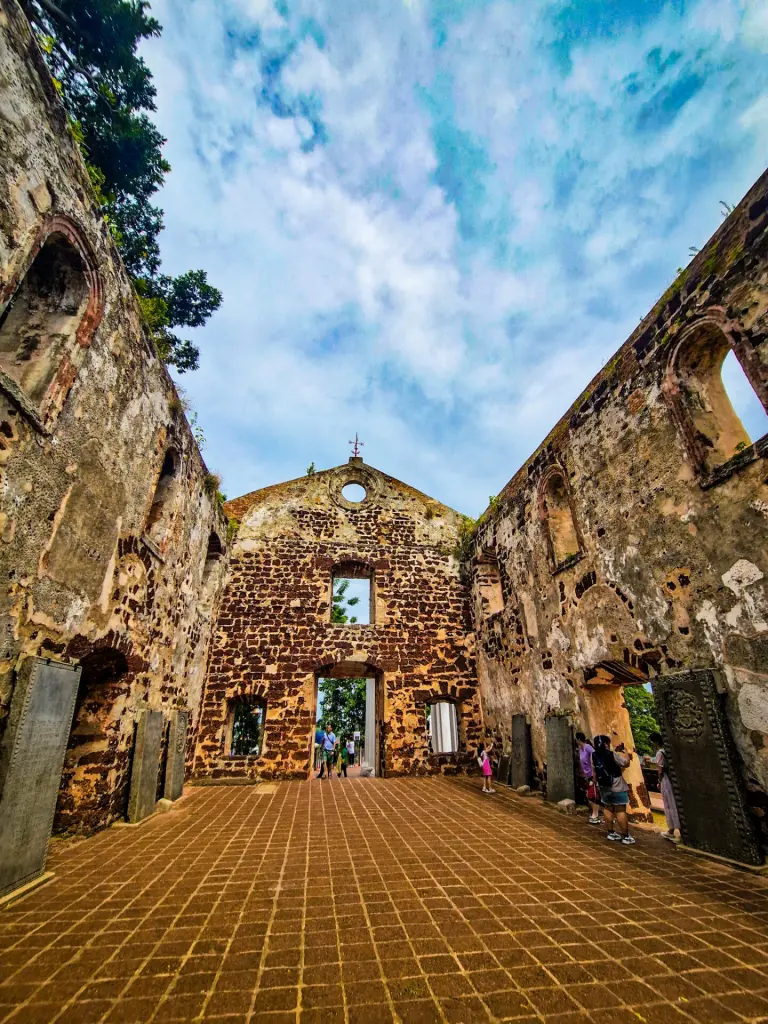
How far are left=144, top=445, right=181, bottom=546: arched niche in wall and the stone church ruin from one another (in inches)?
1.4

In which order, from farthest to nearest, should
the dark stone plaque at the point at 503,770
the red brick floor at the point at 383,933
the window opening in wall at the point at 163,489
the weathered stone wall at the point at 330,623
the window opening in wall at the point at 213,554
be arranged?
the window opening in wall at the point at 213,554 < the weathered stone wall at the point at 330,623 < the dark stone plaque at the point at 503,770 < the window opening in wall at the point at 163,489 < the red brick floor at the point at 383,933

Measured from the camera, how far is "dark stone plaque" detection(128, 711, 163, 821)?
5969 millimetres

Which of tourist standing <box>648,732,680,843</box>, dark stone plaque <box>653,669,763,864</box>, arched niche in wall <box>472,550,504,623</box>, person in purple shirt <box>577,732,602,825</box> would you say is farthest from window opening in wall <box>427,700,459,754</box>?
dark stone plaque <box>653,669,763,864</box>

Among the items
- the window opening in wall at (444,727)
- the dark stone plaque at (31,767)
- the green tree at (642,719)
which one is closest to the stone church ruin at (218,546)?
the dark stone plaque at (31,767)

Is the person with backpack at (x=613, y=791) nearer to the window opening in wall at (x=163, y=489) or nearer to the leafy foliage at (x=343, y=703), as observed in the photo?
the window opening in wall at (x=163, y=489)

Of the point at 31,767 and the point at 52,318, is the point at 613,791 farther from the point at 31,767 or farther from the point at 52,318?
the point at 52,318

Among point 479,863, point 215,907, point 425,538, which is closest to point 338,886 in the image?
point 215,907

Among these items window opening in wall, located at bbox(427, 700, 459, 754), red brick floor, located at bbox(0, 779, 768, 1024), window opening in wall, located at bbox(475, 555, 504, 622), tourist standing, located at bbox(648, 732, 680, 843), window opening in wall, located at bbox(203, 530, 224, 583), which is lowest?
red brick floor, located at bbox(0, 779, 768, 1024)

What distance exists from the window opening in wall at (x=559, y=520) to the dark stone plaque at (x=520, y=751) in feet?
10.8

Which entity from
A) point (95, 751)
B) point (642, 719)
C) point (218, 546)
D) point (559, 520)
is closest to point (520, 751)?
point (559, 520)

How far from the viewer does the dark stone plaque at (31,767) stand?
12.0 feet

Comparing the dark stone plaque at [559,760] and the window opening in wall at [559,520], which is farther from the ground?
the window opening in wall at [559,520]

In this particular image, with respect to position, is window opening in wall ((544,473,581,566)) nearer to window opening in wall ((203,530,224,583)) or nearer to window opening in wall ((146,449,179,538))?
window opening in wall ((146,449,179,538))

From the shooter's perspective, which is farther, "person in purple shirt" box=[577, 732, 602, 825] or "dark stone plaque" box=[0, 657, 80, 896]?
"person in purple shirt" box=[577, 732, 602, 825]
